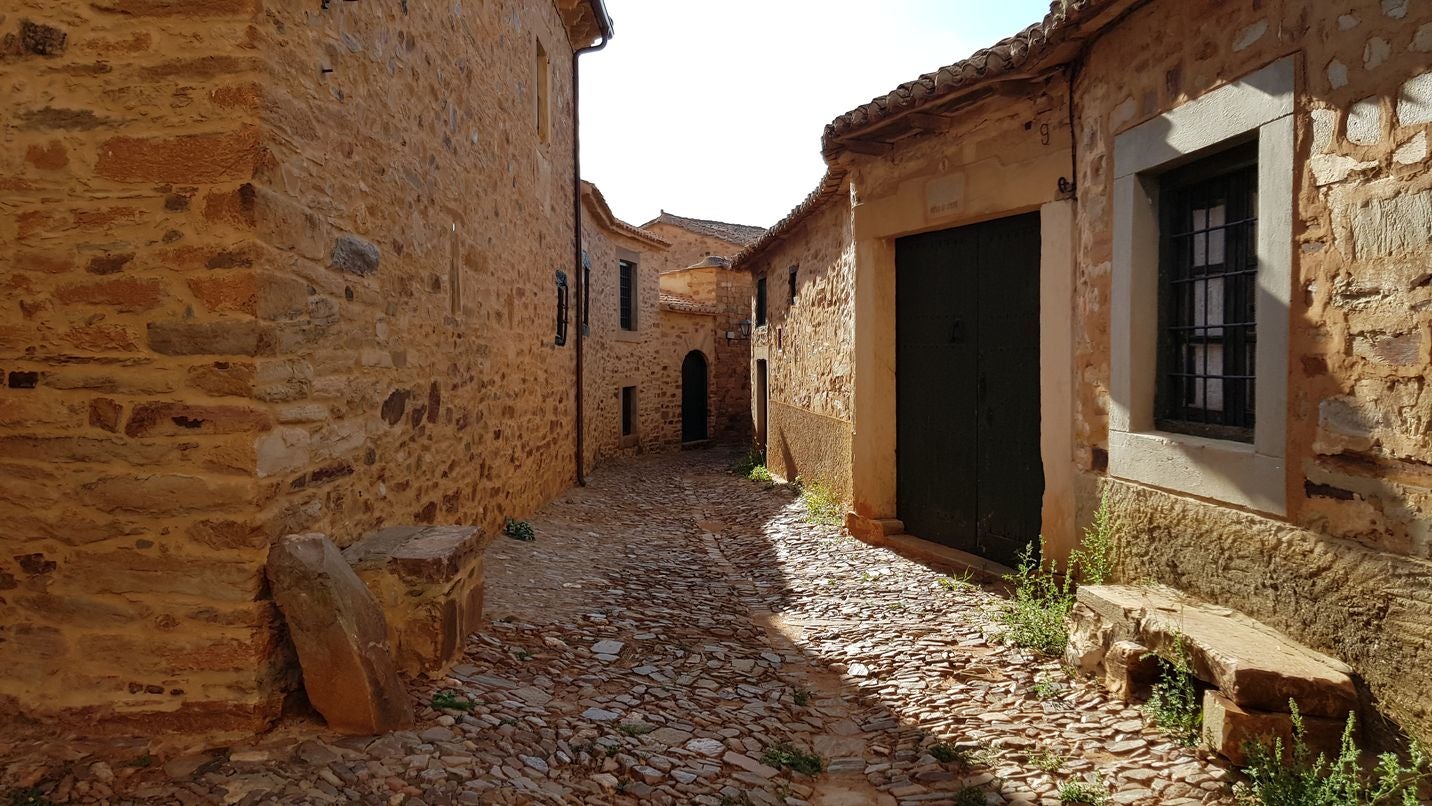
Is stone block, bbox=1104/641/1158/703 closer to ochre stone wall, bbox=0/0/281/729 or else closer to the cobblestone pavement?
the cobblestone pavement

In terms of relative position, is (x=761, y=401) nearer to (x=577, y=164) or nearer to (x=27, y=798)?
(x=577, y=164)

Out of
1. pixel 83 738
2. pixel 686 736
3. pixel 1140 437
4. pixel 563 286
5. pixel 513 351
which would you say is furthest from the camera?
pixel 563 286

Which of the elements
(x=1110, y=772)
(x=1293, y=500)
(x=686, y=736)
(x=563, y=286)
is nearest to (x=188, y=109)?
(x=686, y=736)

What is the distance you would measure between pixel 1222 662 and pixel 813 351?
257 inches

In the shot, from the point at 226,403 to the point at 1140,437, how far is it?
3.95m

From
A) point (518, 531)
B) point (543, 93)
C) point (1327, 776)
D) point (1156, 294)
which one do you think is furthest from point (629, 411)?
point (1327, 776)

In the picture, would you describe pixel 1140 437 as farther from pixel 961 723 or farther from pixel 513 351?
pixel 513 351

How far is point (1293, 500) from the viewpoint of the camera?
9.81ft

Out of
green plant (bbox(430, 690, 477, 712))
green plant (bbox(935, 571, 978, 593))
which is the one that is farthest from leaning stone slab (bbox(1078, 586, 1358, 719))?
green plant (bbox(430, 690, 477, 712))

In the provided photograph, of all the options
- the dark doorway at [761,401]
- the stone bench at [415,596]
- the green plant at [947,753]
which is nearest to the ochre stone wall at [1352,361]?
the green plant at [947,753]

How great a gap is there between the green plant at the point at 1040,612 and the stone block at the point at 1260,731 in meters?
1.10

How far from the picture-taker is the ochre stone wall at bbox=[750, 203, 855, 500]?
7.66 meters

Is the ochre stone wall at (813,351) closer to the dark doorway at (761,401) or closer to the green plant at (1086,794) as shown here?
the dark doorway at (761,401)

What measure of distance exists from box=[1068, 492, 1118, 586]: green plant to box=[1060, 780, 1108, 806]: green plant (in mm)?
1413
